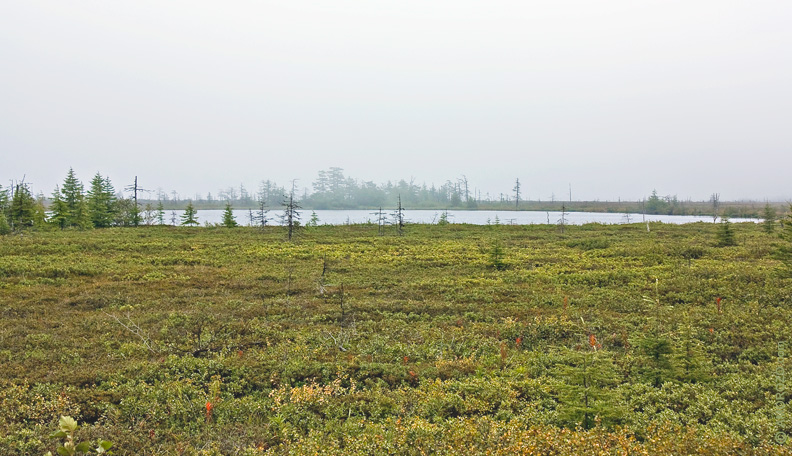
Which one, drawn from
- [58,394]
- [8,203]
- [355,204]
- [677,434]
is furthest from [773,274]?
[355,204]

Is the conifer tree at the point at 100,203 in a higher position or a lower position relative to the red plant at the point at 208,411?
higher

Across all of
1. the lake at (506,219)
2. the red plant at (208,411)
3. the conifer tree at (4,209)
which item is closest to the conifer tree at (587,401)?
the red plant at (208,411)

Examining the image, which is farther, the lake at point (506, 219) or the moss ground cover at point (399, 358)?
the lake at point (506, 219)

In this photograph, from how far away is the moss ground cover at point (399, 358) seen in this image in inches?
256

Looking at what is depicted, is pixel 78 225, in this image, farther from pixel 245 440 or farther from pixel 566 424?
pixel 566 424

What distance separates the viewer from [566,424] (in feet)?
22.4

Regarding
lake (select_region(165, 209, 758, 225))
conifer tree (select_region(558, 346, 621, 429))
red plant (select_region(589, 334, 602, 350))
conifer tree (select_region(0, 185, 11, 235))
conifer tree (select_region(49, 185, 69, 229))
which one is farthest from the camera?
lake (select_region(165, 209, 758, 225))

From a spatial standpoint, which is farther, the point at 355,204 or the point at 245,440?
the point at 355,204

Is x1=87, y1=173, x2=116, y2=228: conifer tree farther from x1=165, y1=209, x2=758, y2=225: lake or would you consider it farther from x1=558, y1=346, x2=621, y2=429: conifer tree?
x1=558, y1=346, x2=621, y2=429: conifer tree

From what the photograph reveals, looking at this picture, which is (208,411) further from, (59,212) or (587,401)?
(59,212)

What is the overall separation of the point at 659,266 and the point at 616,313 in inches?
366

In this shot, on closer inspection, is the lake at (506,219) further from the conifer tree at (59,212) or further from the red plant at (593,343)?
the red plant at (593,343)

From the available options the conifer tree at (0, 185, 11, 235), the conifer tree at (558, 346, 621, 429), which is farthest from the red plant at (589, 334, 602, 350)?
the conifer tree at (0, 185, 11, 235)

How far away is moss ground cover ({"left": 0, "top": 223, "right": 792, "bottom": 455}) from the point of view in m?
6.49
